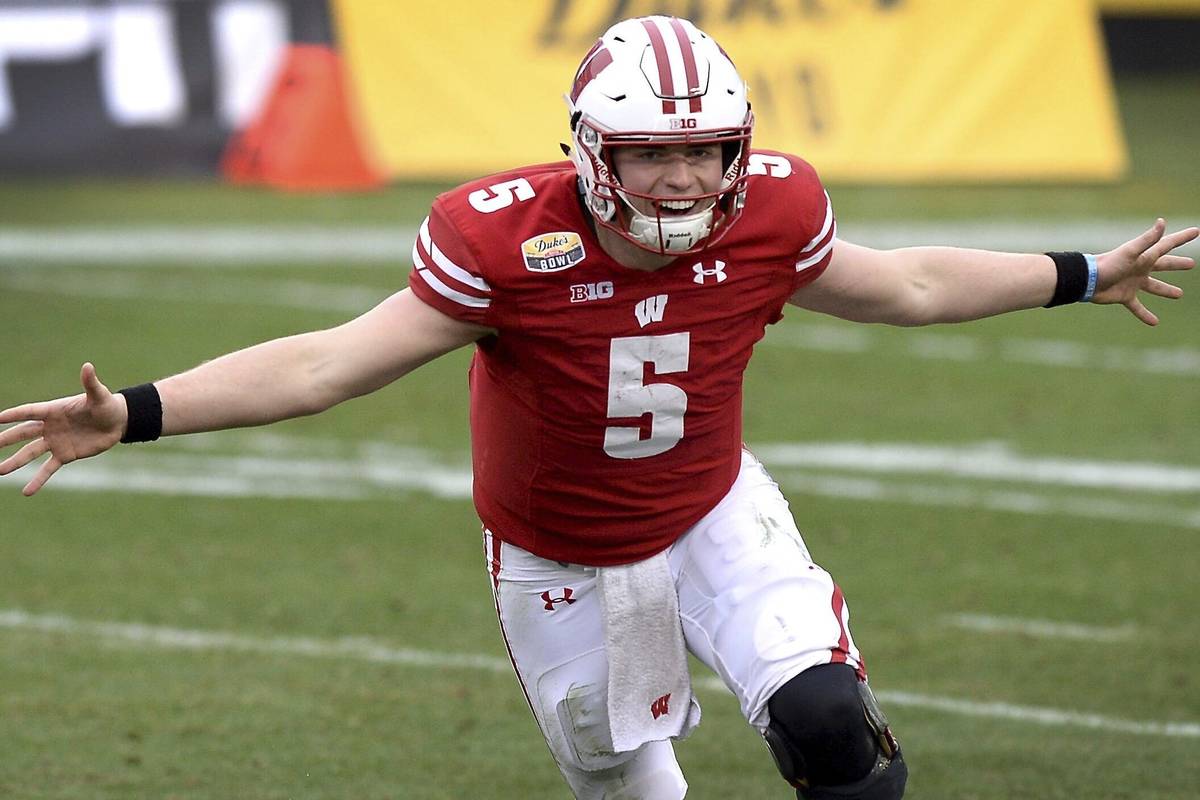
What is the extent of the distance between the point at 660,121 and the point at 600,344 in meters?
0.52

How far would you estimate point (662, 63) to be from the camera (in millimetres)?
4383

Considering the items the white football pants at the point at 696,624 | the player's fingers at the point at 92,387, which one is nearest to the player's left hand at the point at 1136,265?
the white football pants at the point at 696,624

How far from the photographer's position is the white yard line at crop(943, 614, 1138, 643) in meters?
6.88

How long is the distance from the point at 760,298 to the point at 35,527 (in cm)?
455

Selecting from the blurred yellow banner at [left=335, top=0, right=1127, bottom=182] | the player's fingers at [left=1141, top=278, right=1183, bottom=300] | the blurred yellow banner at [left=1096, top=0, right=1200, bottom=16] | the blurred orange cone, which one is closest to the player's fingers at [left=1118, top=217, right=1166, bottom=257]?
the player's fingers at [left=1141, top=278, right=1183, bottom=300]

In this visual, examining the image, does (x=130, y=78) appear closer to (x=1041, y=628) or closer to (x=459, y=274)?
(x=1041, y=628)

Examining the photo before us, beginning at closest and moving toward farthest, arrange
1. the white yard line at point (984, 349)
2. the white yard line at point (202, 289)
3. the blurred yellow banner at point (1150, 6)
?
the white yard line at point (984, 349) → the white yard line at point (202, 289) → the blurred yellow banner at point (1150, 6)

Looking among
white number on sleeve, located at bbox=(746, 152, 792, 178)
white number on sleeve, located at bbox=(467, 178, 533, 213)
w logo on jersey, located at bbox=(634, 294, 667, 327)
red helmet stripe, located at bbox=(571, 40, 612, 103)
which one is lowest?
w logo on jersey, located at bbox=(634, 294, 667, 327)

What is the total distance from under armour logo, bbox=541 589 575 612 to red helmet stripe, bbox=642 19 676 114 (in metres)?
1.18

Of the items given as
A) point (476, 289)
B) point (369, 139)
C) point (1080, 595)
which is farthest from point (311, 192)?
point (476, 289)

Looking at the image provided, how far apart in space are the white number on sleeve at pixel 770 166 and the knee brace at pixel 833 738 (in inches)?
46.3

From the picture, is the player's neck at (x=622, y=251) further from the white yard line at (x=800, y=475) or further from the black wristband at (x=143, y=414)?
the white yard line at (x=800, y=475)

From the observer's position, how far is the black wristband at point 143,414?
13.9 feet

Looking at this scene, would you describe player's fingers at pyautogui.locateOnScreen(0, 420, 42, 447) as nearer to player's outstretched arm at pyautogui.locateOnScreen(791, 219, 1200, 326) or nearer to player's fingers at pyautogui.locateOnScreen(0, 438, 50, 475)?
player's fingers at pyautogui.locateOnScreen(0, 438, 50, 475)
